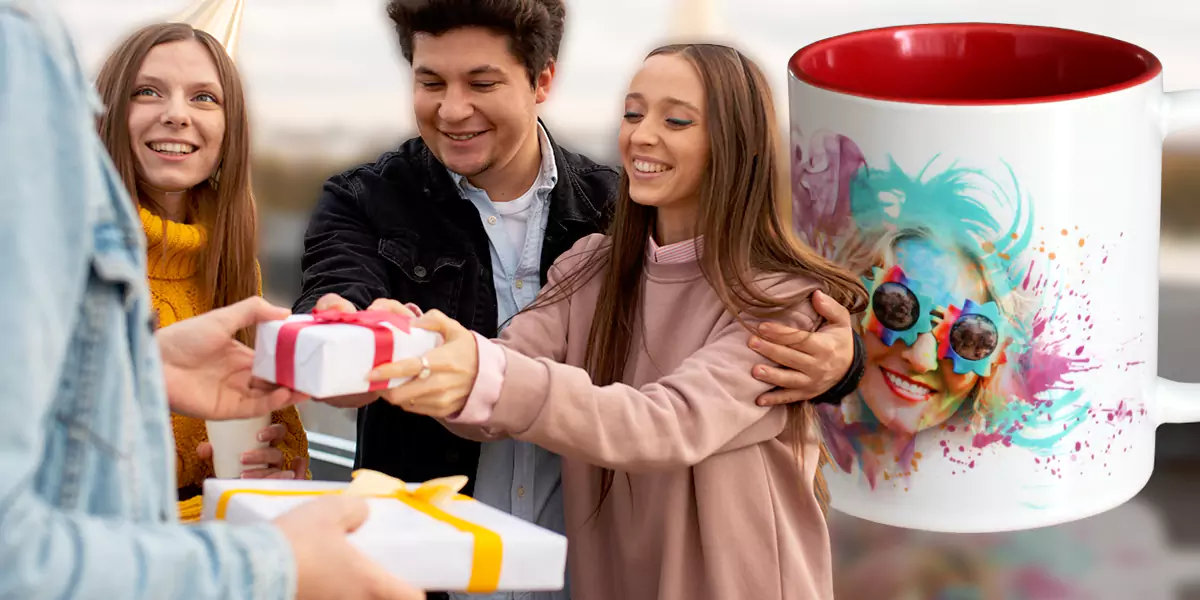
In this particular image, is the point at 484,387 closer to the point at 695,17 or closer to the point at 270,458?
the point at 270,458

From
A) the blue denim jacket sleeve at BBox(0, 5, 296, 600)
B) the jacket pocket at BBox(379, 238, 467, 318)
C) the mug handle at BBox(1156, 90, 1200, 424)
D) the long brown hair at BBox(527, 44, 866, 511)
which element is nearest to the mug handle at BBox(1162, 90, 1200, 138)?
the mug handle at BBox(1156, 90, 1200, 424)

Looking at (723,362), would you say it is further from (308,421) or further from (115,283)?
(308,421)

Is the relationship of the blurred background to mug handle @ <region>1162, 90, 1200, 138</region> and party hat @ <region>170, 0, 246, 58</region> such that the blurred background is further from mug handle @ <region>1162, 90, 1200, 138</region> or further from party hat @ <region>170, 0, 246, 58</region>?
mug handle @ <region>1162, 90, 1200, 138</region>

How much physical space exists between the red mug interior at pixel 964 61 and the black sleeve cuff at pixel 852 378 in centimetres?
20

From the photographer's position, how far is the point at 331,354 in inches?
26.7

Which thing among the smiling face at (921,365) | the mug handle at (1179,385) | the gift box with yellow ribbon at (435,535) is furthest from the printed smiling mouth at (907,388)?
the gift box with yellow ribbon at (435,535)

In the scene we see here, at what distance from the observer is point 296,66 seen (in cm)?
146

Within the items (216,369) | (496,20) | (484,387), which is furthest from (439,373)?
(496,20)

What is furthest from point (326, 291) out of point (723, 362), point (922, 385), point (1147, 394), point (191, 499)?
point (1147, 394)

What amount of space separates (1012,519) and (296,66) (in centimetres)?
94

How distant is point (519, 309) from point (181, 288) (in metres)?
0.26

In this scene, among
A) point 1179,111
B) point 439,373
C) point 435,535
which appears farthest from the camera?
point 1179,111

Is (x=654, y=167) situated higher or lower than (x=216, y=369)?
higher

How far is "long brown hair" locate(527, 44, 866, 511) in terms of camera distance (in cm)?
84
